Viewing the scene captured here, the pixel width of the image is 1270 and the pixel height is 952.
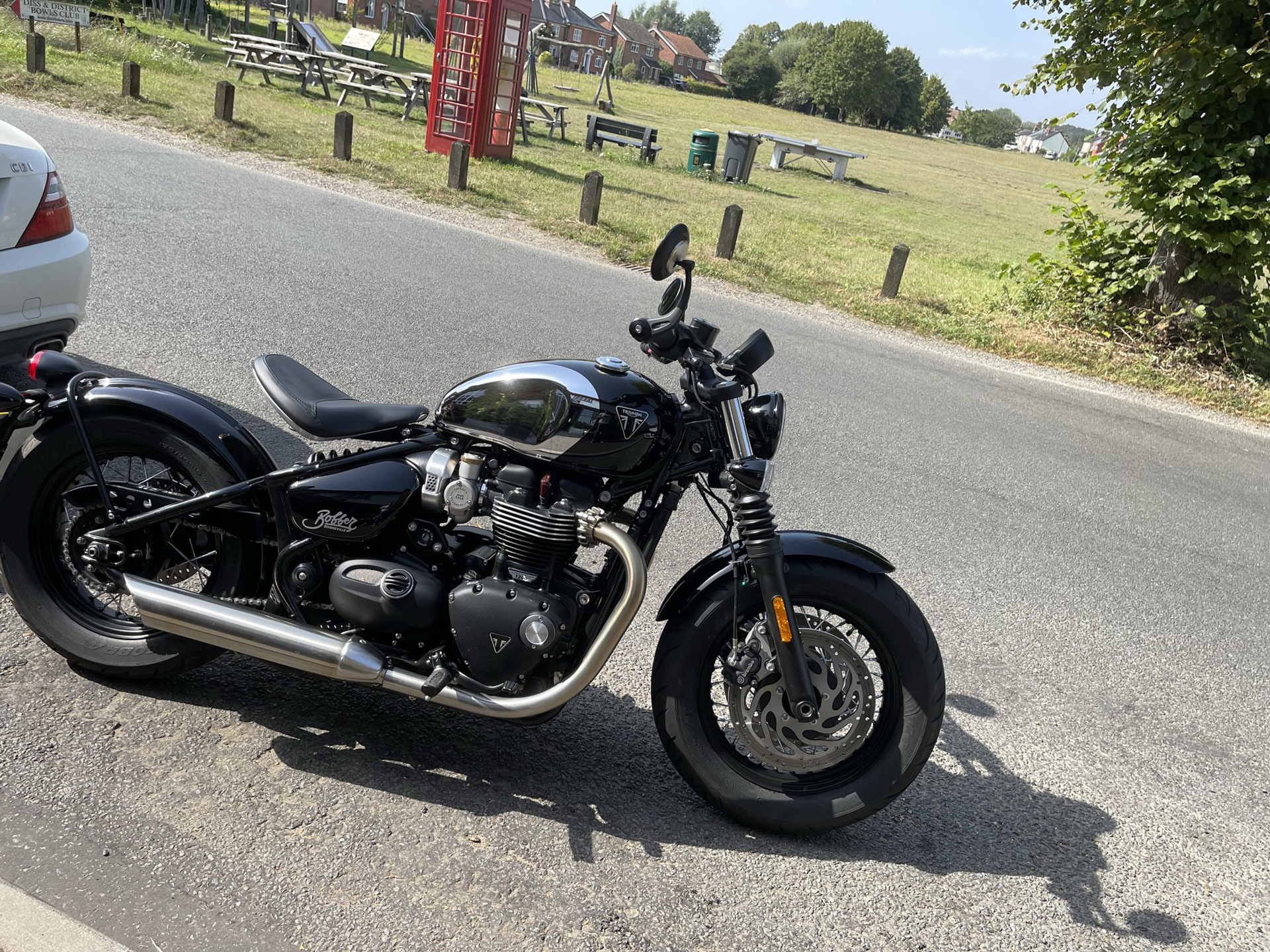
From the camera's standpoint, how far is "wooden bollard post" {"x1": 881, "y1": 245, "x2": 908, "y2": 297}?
12.5m

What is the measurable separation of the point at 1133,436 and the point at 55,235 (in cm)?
806

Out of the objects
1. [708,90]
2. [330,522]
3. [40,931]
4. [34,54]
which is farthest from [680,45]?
[40,931]

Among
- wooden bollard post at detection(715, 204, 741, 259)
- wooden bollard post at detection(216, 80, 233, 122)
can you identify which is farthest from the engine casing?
wooden bollard post at detection(216, 80, 233, 122)

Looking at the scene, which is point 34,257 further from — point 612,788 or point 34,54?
point 34,54

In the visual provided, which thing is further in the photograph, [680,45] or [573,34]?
[680,45]

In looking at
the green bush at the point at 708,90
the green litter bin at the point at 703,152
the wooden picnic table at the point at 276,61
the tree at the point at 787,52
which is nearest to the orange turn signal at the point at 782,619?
the green litter bin at the point at 703,152

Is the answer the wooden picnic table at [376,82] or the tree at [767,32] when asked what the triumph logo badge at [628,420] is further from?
the tree at [767,32]

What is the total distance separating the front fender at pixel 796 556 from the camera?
2.92 metres

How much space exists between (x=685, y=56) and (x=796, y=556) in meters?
147

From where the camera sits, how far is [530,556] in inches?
115

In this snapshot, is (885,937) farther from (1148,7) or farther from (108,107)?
(108,107)

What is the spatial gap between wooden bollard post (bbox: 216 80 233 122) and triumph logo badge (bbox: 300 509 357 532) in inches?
597

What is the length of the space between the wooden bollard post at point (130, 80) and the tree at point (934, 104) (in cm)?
10221

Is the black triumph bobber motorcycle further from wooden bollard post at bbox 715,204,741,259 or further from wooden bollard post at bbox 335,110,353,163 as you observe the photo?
wooden bollard post at bbox 335,110,353,163
